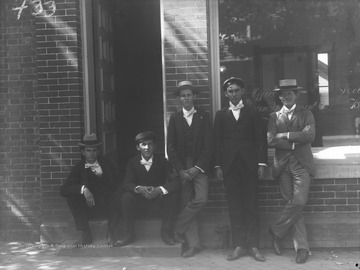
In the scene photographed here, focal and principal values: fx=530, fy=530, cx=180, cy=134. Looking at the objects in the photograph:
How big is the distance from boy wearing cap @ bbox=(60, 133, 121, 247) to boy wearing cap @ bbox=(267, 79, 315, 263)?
204cm

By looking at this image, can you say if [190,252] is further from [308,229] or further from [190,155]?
[308,229]

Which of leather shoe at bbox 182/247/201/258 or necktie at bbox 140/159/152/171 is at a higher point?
necktie at bbox 140/159/152/171

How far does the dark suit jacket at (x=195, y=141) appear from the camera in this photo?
21.2ft

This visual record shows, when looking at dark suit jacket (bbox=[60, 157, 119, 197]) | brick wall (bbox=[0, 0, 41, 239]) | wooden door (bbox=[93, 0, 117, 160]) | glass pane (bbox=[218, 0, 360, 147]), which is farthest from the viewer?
wooden door (bbox=[93, 0, 117, 160])

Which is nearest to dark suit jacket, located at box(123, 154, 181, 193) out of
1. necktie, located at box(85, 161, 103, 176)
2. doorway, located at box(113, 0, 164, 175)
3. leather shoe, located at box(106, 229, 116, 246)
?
necktie, located at box(85, 161, 103, 176)

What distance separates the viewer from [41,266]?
247 inches

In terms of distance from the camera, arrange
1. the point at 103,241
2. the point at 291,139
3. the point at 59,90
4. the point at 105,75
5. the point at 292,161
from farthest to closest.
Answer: the point at 105,75 < the point at 59,90 < the point at 103,241 < the point at 292,161 < the point at 291,139

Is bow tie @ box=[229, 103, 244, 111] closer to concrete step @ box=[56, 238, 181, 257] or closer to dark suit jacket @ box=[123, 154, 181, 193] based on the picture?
dark suit jacket @ box=[123, 154, 181, 193]

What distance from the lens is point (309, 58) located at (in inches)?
280

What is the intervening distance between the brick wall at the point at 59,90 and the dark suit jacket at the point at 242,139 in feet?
6.49

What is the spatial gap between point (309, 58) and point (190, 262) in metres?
3.12

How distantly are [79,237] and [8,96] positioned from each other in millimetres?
2283

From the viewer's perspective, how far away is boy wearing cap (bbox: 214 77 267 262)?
637 centimetres

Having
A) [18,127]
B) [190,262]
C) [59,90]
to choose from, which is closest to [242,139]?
[190,262]
